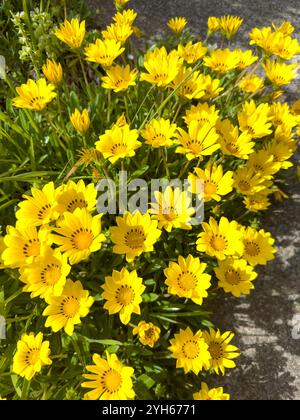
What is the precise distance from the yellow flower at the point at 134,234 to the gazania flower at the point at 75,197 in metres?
0.12

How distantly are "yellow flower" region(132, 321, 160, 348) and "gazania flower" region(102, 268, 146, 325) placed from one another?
1.9 inches

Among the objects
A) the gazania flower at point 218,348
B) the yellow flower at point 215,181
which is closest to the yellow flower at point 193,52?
the yellow flower at point 215,181

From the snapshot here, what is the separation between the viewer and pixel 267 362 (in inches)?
73.5

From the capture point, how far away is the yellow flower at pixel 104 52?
1.79 m

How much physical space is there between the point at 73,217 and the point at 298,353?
118 centimetres

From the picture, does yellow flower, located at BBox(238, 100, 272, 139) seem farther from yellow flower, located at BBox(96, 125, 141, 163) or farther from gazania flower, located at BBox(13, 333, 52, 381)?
gazania flower, located at BBox(13, 333, 52, 381)

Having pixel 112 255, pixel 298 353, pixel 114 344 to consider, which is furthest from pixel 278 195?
pixel 114 344

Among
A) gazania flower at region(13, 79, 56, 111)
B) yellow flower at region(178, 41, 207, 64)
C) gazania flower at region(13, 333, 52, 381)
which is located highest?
yellow flower at region(178, 41, 207, 64)

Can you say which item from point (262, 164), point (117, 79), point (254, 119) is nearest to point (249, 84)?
point (254, 119)

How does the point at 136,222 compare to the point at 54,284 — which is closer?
the point at 54,284

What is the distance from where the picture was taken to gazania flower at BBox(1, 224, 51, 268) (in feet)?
4.51

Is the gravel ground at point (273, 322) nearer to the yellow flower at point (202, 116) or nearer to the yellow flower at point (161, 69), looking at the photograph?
the yellow flower at point (202, 116)

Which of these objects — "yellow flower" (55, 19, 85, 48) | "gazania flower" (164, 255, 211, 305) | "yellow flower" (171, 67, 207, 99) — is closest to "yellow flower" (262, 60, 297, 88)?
"yellow flower" (171, 67, 207, 99)

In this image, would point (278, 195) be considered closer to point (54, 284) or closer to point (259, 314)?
point (259, 314)
